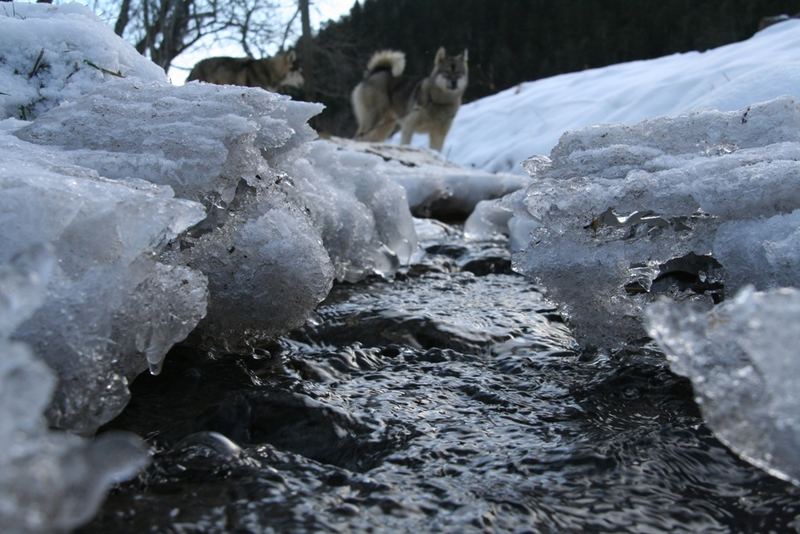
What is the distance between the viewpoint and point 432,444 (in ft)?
4.55

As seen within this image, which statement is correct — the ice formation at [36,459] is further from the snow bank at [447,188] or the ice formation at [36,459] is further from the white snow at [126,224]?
the snow bank at [447,188]

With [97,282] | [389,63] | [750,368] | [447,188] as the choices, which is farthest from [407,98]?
[750,368]

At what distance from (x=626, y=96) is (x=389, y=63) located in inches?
228

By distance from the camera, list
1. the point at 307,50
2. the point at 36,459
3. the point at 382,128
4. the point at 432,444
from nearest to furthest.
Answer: the point at 36,459, the point at 432,444, the point at 382,128, the point at 307,50

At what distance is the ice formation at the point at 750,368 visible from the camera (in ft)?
2.84

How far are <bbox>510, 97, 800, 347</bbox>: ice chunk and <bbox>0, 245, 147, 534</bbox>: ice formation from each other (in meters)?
1.34

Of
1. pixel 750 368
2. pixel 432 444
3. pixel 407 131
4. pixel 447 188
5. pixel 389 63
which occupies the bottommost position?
pixel 432 444

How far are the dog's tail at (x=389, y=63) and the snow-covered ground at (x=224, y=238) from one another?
431 inches

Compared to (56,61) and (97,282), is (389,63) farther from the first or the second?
(97,282)

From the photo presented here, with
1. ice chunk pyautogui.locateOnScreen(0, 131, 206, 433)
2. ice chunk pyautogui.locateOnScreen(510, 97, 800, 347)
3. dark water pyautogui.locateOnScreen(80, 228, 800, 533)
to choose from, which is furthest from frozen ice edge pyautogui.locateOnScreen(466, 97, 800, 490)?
ice chunk pyautogui.locateOnScreen(0, 131, 206, 433)

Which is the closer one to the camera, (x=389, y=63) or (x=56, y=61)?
(x=56, y=61)

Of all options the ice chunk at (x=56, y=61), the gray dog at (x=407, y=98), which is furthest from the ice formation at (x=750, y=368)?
the gray dog at (x=407, y=98)

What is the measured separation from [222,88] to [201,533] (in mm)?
1398

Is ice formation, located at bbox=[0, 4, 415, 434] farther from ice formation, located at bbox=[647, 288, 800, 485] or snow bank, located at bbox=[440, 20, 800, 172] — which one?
snow bank, located at bbox=[440, 20, 800, 172]
